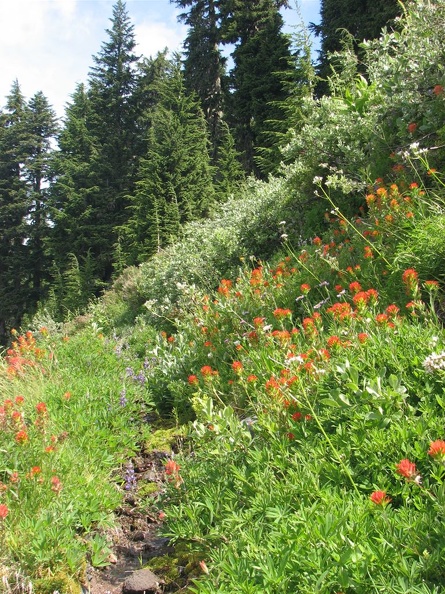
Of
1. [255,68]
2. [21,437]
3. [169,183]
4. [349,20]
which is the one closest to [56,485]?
[21,437]

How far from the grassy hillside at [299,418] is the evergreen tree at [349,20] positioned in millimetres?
16402

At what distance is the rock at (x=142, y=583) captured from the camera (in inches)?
97.6

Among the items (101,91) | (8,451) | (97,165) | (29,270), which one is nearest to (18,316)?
(29,270)

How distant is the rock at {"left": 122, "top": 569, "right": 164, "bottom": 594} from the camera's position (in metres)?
2.48

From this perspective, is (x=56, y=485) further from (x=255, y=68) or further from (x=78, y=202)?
(x=78, y=202)

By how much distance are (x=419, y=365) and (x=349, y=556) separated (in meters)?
1.15

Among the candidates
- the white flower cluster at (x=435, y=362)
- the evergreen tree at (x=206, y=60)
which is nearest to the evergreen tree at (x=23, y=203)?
the evergreen tree at (x=206, y=60)

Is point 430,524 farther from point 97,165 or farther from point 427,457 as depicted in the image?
point 97,165

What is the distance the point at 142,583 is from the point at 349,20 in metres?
26.3

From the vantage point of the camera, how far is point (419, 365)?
2387 mm

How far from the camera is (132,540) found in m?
3.08

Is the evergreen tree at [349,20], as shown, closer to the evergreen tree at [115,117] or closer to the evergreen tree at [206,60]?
the evergreen tree at [206,60]

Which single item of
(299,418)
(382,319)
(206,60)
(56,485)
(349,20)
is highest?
(206,60)

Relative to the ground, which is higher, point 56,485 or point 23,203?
point 23,203
